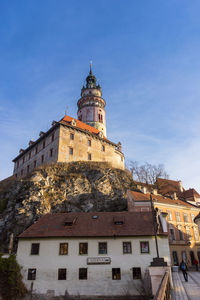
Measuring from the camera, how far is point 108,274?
22000 millimetres

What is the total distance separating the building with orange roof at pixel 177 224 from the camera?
35.1 metres

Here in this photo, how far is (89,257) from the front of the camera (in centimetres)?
2256

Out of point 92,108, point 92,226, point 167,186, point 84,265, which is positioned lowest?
point 84,265

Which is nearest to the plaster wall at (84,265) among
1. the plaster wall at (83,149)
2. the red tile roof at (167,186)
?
the plaster wall at (83,149)

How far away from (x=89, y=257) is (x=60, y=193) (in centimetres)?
1613

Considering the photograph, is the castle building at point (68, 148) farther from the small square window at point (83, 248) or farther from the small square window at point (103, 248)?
the small square window at point (103, 248)

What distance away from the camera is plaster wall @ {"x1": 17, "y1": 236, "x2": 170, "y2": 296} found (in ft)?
70.8

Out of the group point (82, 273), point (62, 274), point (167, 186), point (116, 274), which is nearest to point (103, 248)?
point (116, 274)

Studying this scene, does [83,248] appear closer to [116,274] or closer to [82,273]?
[82,273]

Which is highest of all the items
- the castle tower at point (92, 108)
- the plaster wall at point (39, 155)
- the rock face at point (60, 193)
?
the castle tower at point (92, 108)

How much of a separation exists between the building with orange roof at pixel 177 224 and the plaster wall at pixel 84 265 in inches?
501

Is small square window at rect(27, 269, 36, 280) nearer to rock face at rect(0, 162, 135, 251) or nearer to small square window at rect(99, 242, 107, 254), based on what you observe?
small square window at rect(99, 242, 107, 254)

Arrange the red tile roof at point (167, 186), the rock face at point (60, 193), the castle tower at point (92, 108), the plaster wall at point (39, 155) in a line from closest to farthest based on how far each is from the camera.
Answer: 1. the rock face at point (60, 193)
2. the plaster wall at point (39, 155)
3. the red tile roof at point (167, 186)
4. the castle tower at point (92, 108)

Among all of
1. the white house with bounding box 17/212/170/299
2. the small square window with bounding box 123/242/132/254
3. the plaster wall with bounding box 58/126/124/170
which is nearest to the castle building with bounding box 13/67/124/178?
the plaster wall with bounding box 58/126/124/170
